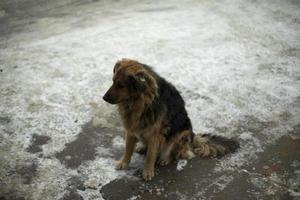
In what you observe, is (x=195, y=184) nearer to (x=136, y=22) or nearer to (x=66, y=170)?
(x=66, y=170)

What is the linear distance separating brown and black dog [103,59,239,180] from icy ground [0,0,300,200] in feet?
0.71

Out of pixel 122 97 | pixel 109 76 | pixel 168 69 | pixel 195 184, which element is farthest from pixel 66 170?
pixel 168 69

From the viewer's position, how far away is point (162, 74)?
8453 mm

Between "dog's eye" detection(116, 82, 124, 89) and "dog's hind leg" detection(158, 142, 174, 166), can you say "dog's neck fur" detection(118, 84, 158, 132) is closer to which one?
"dog's eye" detection(116, 82, 124, 89)

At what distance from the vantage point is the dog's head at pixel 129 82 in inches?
186

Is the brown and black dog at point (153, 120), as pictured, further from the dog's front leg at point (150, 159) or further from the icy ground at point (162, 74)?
the icy ground at point (162, 74)

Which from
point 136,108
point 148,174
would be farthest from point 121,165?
point 136,108

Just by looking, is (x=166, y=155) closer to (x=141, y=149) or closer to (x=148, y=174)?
(x=148, y=174)

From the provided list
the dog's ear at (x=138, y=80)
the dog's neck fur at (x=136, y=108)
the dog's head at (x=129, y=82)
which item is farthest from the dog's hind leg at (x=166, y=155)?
the dog's ear at (x=138, y=80)

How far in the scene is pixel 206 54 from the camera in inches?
371

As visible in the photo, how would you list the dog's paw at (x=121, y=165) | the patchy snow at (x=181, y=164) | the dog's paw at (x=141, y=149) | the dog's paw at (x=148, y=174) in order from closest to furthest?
the dog's paw at (x=148, y=174) < the dog's paw at (x=121, y=165) < the patchy snow at (x=181, y=164) < the dog's paw at (x=141, y=149)

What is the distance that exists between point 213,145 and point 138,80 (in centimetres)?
198

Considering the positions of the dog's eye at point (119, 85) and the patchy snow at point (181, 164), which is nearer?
the dog's eye at point (119, 85)

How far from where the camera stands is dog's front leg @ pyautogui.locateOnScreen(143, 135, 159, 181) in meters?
5.30
